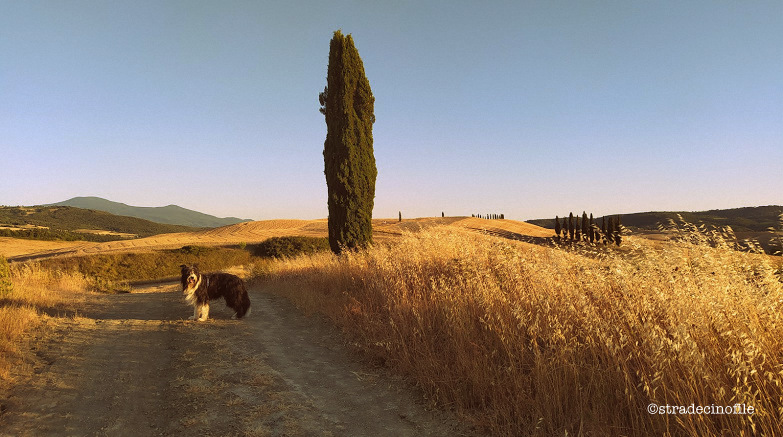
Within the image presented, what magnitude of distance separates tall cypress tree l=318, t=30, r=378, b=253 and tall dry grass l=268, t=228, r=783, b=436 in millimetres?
8997

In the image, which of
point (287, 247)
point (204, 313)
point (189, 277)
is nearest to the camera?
point (189, 277)

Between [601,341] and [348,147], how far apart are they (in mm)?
13242

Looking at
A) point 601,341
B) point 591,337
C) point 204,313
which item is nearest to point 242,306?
point 204,313

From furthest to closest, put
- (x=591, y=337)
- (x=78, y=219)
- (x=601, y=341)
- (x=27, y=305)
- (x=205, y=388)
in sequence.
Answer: (x=78, y=219), (x=27, y=305), (x=205, y=388), (x=591, y=337), (x=601, y=341)

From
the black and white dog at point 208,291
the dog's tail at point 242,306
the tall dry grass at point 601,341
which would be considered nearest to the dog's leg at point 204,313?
the black and white dog at point 208,291

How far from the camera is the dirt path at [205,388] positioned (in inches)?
144

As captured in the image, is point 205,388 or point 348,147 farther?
point 348,147

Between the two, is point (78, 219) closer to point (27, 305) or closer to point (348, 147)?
point (348, 147)

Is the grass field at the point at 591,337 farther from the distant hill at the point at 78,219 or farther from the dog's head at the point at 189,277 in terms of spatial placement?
the distant hill at the point at 78,219

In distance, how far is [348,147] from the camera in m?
15.5

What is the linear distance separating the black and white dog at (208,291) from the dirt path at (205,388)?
75 centimetres

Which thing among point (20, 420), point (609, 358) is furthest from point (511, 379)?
point (20, 420)

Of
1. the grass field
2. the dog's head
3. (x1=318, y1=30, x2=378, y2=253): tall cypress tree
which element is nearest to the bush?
(x1=318, y1=30, x2=378, y2=253): tall cypress tree

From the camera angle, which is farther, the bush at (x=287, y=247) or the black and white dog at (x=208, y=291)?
the bush at (x=287, y=247)
